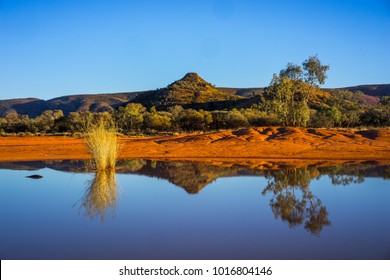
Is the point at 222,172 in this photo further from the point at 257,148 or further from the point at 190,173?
the point at 257,148

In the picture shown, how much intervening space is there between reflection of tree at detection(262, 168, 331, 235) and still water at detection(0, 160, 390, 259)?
17mm

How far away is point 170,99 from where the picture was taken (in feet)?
235

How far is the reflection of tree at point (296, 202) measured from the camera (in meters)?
5.60

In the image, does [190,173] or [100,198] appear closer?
[100,198]

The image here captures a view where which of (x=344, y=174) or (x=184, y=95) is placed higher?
(x=184, y=95)

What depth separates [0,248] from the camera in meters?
4.69

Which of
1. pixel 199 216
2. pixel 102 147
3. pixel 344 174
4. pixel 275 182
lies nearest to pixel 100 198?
pixel 199 216

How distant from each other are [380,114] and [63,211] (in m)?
36.6

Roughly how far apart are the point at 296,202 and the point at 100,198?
3342mm

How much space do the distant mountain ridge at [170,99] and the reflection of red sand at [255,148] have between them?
37330mm

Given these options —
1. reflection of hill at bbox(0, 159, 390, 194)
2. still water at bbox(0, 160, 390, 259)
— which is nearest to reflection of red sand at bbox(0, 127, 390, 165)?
reflection of hill at bbox(0, 159, 390, 194)

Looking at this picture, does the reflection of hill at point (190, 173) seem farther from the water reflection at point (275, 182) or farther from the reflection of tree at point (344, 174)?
the reflection of tree at point (344, 174)

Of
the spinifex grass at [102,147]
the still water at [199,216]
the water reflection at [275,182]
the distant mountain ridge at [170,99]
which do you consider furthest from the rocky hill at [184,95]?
the still water at [199,216]
